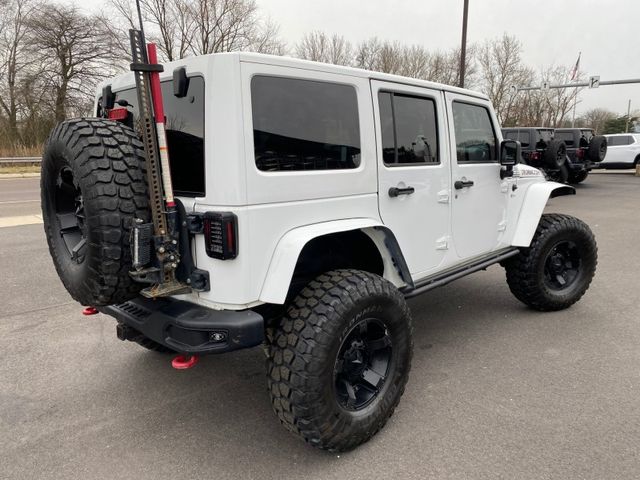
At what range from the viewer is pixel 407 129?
3.05m

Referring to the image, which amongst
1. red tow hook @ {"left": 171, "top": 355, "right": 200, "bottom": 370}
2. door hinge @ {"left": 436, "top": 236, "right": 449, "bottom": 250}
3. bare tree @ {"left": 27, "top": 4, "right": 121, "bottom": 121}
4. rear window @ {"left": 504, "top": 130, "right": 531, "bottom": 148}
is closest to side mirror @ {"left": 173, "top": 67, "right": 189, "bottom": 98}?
red tow hook @ {"left": 171, "top": 355, "right": 200, "bottom": 370}

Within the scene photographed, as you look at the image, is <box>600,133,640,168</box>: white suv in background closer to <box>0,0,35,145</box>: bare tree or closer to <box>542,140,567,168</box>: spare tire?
<box>542,140,567,168</box>: spare tire

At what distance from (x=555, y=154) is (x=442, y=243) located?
11128mm

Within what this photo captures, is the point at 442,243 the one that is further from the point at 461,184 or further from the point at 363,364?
the point at 363,364

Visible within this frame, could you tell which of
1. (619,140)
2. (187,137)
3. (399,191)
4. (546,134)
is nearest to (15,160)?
(546,134)

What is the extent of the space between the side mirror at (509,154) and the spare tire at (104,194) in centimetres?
295

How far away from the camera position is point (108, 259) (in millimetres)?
2117

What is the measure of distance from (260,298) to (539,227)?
10.1 feet

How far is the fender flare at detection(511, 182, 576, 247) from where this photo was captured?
405cm

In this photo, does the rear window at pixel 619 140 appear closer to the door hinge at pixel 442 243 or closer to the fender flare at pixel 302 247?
the door hinge at pixel 442 243

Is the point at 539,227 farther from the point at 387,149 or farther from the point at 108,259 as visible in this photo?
the point at 108,259

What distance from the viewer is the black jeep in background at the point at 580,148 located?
14.6m

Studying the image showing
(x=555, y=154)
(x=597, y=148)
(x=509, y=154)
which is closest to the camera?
(x=509, y=154)

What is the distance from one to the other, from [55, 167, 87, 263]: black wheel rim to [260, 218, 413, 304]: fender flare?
111cm
